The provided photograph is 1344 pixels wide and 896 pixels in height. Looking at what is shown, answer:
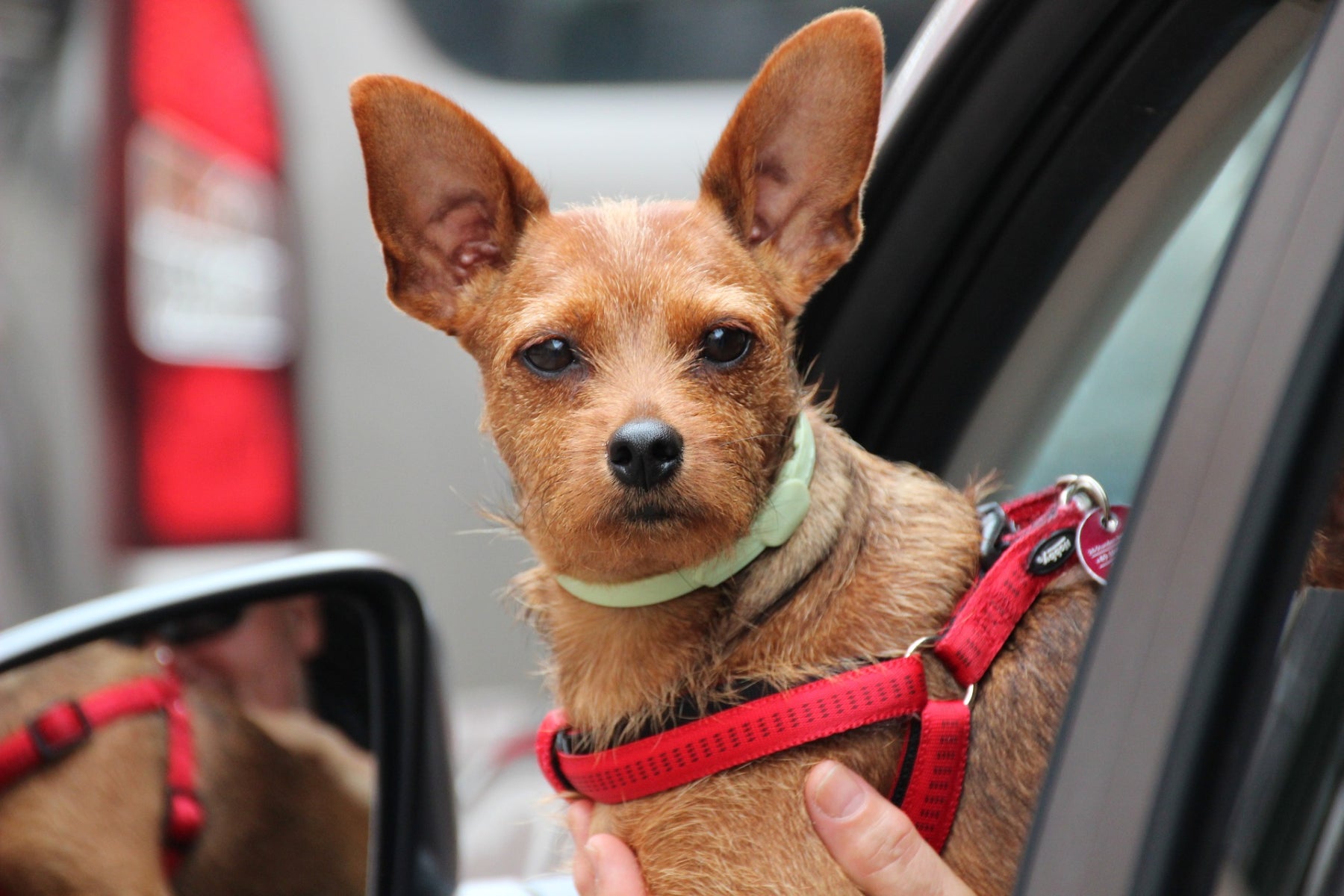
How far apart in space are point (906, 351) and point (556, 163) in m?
2.21

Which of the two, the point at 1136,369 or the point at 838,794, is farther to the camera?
the point at 1136,369

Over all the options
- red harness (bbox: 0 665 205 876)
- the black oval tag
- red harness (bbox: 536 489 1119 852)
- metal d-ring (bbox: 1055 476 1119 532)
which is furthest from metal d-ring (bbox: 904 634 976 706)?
red harness (bbox: 0 665 205 876)

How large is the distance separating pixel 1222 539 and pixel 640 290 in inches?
39.7

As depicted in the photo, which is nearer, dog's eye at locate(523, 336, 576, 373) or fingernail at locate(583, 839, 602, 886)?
fingernail at locate(583, 839, 602, 886)

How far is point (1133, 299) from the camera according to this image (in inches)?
86.5

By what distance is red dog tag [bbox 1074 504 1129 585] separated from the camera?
1.64 m

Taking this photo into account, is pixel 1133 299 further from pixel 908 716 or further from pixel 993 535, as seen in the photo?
pixel 908 716

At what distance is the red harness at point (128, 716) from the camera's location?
Answer: 2.16 m

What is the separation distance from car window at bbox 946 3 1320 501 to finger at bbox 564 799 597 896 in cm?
91

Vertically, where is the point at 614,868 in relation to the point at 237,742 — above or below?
above

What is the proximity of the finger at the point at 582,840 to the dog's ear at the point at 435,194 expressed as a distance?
802mm

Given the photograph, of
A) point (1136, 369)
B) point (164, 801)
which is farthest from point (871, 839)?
point (164, 801)

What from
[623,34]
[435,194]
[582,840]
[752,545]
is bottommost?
[582,840]

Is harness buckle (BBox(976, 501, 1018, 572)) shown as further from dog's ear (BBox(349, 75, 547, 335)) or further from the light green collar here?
dog's ear (BBox(349, 75, 547, 335))
